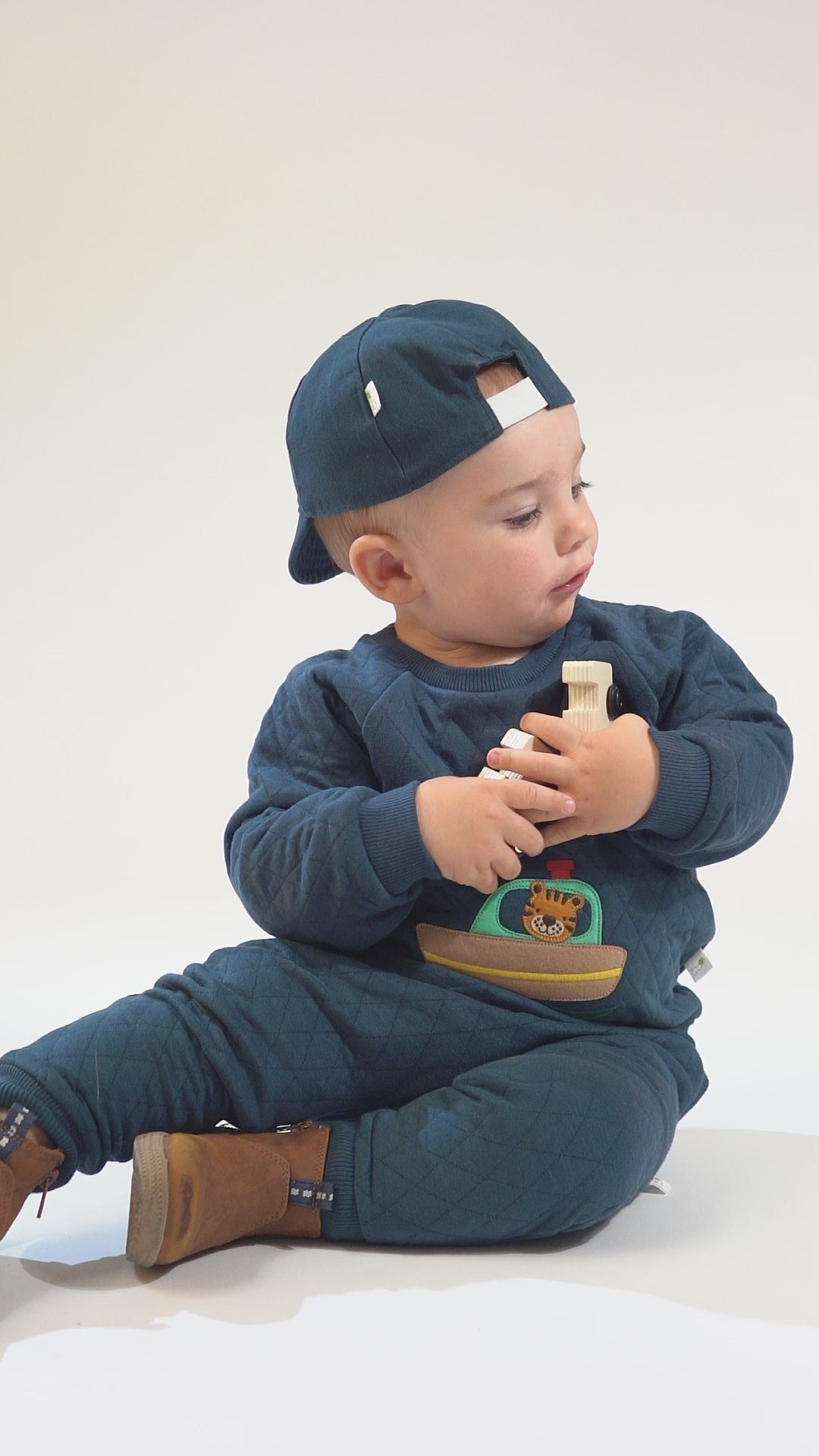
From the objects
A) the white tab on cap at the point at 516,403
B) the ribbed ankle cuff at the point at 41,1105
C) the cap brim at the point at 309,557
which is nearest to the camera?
the ribbed ankle cuff at the point at 41,1105

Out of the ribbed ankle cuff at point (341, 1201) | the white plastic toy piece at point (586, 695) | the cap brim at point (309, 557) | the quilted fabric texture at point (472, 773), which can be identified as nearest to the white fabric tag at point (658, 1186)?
the quilted fabric texture at point (472, 773)

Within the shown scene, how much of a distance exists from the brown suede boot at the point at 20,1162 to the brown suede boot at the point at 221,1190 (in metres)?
0.07

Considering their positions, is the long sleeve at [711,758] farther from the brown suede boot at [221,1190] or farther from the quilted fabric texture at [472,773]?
the brown suede boot at [221,1190]

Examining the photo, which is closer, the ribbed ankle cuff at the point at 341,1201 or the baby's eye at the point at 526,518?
the ribbed ankle cuff at the point at 341,1201

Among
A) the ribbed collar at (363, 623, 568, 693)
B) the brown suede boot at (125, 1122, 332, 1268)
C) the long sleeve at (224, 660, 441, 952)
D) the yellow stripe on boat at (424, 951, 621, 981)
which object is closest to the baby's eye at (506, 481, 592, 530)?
the ribbed collar at (363, 623, 568, 693)

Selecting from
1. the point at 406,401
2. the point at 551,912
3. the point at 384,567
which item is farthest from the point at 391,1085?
the point at 406,401

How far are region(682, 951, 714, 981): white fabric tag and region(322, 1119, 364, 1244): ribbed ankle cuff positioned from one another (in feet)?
1.20

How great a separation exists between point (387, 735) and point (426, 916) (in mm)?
150

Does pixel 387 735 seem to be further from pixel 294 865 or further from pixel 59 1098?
pixel 59 1098

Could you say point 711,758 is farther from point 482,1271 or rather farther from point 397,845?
point 482,1271

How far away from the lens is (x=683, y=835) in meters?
1.30

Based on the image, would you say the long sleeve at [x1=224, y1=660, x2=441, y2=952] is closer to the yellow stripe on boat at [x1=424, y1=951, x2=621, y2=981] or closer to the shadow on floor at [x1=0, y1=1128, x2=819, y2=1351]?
the yellow stripe on boat at [x1=424, y1=951, x2=621, y2=981]

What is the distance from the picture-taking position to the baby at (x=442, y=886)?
1.22 metres

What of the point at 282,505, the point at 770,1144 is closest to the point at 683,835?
the point at 770,1144
